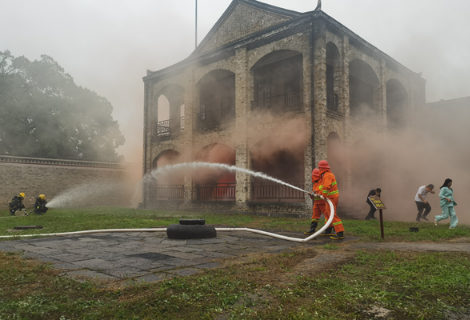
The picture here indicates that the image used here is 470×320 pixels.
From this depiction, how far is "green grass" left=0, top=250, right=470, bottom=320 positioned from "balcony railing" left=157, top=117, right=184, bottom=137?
18.1m

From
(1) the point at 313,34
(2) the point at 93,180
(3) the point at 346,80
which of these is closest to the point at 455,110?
(3) the point at 346,80

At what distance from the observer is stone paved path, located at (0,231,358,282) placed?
426 centimetres

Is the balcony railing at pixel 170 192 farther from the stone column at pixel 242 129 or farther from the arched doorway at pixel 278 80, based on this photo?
the arched doorway at pixel 278 80

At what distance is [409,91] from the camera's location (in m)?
21.8

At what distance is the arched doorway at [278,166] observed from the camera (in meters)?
16.0

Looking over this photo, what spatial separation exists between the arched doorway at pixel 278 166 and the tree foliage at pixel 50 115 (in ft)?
61.3

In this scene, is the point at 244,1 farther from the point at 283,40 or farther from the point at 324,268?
the point at 324,268

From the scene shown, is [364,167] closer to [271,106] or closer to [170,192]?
[271,106]

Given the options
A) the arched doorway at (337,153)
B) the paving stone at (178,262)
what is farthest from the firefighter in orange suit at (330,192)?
the arched doorway at (337,153)

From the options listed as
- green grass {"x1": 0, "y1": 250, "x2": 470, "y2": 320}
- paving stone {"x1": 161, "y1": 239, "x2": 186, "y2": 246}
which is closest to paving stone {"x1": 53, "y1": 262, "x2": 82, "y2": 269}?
green grass {"x1": 0, "y1": 250, "x2": 470, "y2": 320}

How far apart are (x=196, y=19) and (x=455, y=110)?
66.4 ft

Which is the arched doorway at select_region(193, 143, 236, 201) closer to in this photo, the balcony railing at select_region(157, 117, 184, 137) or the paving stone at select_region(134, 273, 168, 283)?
the balcony railing at select_region(157, 117, 184, 137)

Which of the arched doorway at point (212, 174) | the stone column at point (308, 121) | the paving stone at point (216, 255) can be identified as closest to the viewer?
the paving stone at point (216, 255)

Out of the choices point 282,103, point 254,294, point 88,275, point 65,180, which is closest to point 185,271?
point 88,275
